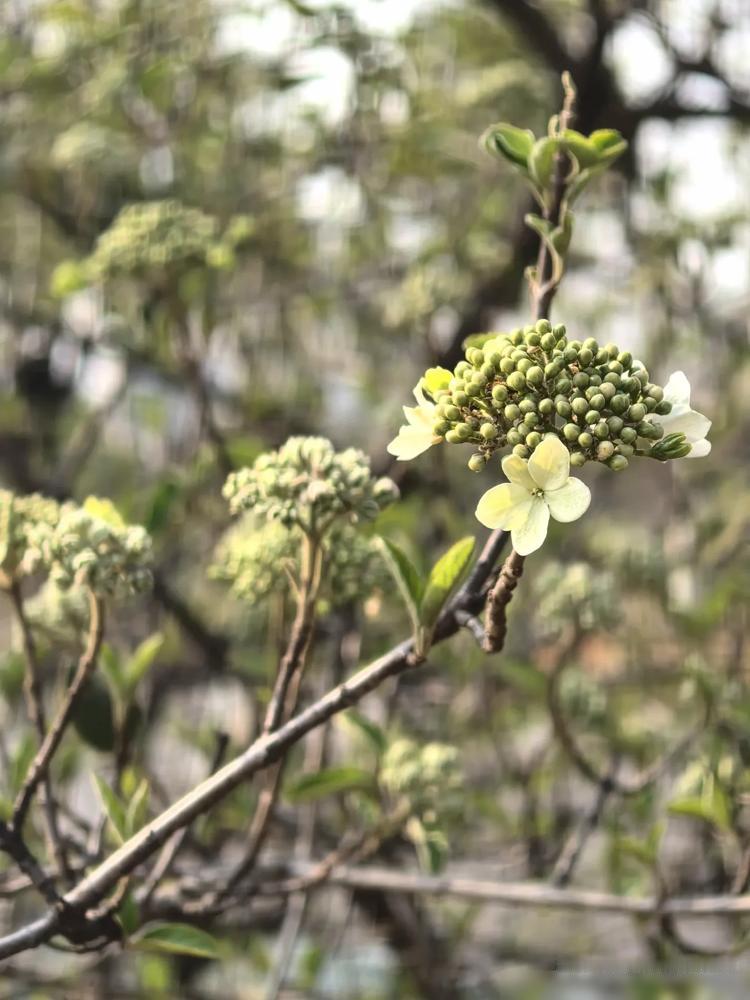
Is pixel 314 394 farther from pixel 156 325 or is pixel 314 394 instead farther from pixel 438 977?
pixel 438 977

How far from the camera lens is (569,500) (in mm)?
614

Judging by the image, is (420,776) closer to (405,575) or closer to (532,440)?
(405,575)

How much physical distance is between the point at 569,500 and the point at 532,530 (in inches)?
1.1

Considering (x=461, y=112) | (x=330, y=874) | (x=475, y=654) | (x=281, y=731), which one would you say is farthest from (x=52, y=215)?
(x=281, y=731)

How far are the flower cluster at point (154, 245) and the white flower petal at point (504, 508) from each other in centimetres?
83

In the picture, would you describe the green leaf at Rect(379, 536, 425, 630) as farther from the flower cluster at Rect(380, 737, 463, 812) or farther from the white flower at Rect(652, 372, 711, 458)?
the flower cluster at Rect(380, 737, 463, 812)

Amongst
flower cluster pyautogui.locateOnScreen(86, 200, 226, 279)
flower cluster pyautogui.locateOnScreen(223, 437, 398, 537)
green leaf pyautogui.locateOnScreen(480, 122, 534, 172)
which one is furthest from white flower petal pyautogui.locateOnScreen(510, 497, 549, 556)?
flower cluster pyautogui.locateOnScreen(86, 200, 226, 279)

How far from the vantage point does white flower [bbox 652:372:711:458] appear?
662 mm

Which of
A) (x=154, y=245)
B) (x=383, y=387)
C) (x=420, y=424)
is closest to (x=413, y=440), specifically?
(x=420, y=424)

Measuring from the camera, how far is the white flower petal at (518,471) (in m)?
0.62

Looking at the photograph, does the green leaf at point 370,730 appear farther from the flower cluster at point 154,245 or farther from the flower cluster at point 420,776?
the flower cluster at point 154,245

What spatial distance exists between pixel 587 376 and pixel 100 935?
571 mm

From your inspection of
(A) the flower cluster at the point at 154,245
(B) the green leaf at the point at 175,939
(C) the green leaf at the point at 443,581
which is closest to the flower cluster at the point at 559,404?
(C) the green leaf at the point at 443,581

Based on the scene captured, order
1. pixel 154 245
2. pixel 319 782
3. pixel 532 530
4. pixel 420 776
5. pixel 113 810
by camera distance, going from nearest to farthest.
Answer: pixel 532 530
pixel 113 810
pixel 319 782
pixel 420 776
pixel 154 245
